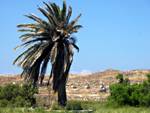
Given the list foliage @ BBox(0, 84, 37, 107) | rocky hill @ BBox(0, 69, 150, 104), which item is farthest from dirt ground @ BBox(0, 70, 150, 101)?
foliage @ BBox(0, 84, 37, 107)

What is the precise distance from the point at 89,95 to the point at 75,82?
509 inches

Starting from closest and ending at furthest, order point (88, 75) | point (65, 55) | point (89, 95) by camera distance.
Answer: point (65, 55), point (89, 95), point (88, 75)

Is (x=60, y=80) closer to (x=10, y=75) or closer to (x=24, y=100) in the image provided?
(x=24, y=100)

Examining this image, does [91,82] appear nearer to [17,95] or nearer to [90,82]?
[90,82]

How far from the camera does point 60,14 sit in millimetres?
39656

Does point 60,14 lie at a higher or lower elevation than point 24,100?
higher

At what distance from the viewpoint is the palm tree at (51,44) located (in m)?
39.4

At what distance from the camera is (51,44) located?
132ft

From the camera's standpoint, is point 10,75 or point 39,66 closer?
point 39,66

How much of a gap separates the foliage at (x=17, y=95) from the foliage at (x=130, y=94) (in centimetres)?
713

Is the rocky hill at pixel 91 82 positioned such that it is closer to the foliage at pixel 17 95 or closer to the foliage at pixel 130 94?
the foliage at pixel 17 95

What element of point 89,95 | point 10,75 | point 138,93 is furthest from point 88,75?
point 138,93

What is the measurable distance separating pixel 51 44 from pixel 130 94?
869 centimetres

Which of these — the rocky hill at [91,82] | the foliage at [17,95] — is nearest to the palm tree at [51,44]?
the foliage at [17,95]
